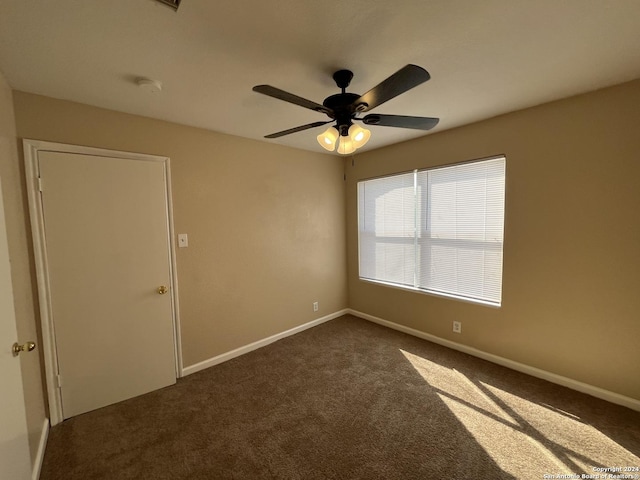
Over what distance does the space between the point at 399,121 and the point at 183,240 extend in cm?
215

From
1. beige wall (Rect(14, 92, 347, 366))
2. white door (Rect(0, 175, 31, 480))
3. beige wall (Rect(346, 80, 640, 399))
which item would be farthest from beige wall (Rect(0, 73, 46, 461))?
beige wall (Rect(346, 80, 640, 399))

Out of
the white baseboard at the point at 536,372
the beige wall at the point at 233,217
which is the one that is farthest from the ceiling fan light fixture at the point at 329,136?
the white baseboard at the point at 536,372

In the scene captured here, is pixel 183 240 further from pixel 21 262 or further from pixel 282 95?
pixel 282 95

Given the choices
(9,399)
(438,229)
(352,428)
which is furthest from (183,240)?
(438,229)

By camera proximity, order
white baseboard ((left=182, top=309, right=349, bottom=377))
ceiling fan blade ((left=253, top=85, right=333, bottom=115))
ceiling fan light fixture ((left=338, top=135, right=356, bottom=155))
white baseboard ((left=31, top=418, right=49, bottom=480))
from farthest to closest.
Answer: white baseboard ((left=182, top=309, right=349, bottom=377))
ceiling fan light fixture ((left=338, top=135, right=356, bottom=155))
white baseboard ((left=31, top=418, right=49, bottom=480))
ceiling fan blade ((left=253, top=85, right=333, bottom=115))

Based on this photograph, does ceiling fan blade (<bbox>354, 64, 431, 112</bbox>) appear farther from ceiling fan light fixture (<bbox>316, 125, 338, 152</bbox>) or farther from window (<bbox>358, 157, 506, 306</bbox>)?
window (<bbox>358, 157, 506, 306</bbox>)

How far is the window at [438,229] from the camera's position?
2621 mm

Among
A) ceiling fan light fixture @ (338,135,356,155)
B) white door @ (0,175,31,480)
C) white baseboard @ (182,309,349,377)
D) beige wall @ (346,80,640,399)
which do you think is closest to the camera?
white door @ (0,175,31,480)

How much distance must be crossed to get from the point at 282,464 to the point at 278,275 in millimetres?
1937

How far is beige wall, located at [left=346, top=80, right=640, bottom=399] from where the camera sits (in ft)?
6.33

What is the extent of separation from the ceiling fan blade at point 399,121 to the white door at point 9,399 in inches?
73.2

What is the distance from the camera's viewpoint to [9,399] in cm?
105

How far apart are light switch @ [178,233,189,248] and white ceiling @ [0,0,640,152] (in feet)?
3.63

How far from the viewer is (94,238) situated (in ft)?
6.73
